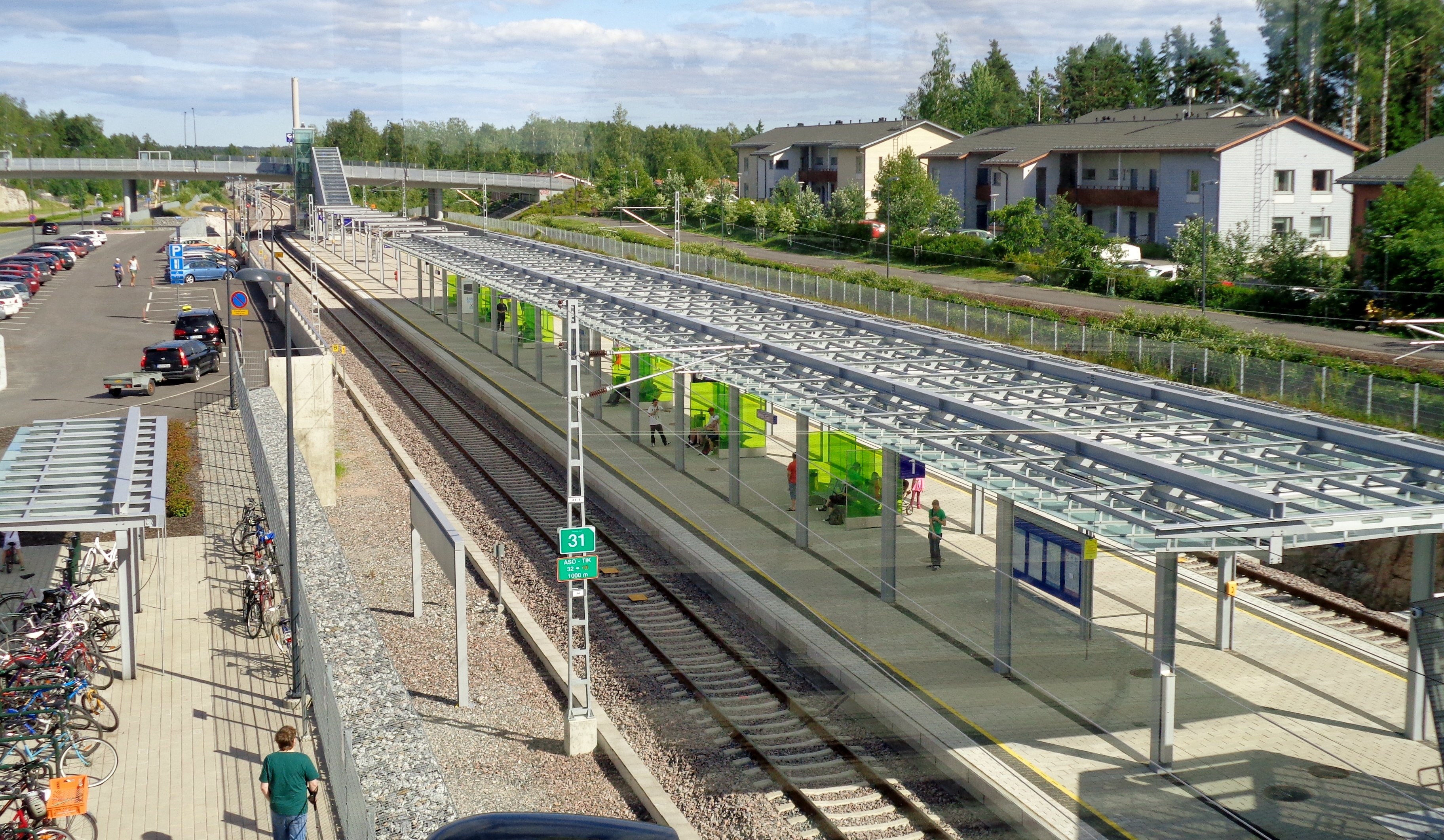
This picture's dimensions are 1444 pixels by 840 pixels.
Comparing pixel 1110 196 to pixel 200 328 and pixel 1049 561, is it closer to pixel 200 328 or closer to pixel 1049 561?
pixel 200 328

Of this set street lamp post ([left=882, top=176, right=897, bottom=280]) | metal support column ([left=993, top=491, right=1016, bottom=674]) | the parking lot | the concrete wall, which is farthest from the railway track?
street lamp post ([left=882, top=176, right=897, bottom=280])

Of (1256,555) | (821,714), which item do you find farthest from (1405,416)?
(821,714)

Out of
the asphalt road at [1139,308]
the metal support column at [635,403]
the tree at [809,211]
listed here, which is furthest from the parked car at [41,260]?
the metal support column at [635,403]

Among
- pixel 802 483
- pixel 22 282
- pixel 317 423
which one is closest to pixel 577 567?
pixel 802 483

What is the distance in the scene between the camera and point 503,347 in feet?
125

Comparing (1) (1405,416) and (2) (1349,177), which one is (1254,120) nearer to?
(2) (1349,177)

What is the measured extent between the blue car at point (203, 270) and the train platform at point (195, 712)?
42.8 metres

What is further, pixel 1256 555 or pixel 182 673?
pixel 182 673

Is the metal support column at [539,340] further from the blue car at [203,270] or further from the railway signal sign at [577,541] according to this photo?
the blue car at [203,270]

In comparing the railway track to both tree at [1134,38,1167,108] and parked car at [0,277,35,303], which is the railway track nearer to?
parked car at [0,277,35,303]

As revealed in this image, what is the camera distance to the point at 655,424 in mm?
25906

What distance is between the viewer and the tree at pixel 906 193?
5850 centimetres

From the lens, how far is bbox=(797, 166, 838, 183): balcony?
252 feet

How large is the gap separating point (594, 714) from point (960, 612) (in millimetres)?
5172
